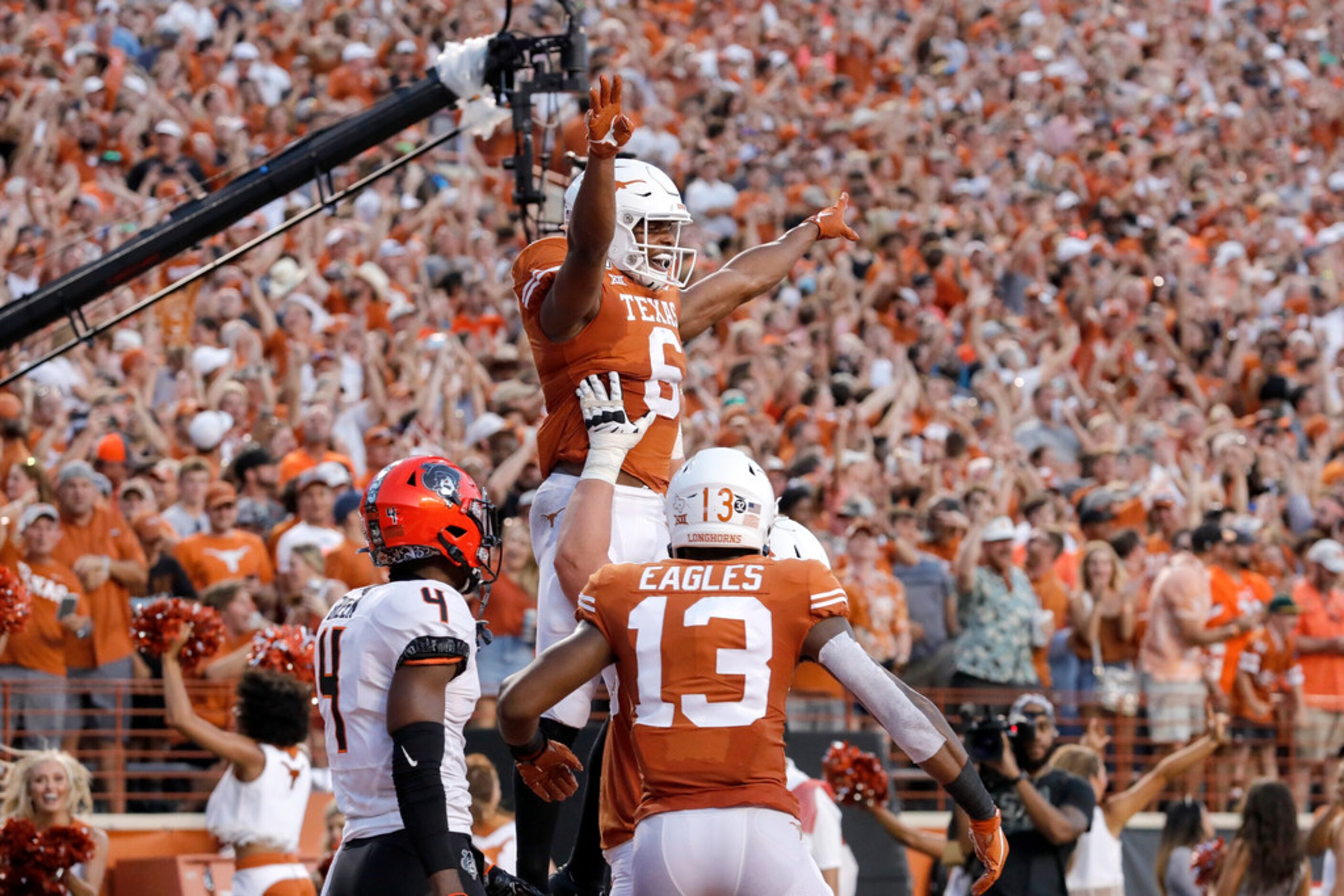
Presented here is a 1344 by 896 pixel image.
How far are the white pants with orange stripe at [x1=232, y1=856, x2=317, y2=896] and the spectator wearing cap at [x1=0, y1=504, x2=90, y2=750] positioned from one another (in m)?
1.57

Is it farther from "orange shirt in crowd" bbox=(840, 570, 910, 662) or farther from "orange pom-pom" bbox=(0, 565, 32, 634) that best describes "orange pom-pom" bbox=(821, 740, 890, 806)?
"orange pom-pom" bbox=(0, 565, 32, 634)

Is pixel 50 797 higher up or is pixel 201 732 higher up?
pixel 201 732

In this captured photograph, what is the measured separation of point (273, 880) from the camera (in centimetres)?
866

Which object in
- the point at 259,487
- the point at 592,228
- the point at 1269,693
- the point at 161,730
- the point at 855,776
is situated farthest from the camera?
the point at 1269,693

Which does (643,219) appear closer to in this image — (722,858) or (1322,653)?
(722,858)

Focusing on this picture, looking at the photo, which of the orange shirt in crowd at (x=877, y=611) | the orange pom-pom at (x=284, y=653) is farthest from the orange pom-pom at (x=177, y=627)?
the orange shirt in crowd at (x=877, y=611)

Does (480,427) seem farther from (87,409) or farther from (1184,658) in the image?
(1184,658)

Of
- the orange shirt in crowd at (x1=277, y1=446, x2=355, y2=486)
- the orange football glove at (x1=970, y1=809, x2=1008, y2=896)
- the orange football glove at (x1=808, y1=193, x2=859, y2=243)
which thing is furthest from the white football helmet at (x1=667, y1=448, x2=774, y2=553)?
the orange shirt in crowd at (x1=277, y1=446, x2=355, y2=486)

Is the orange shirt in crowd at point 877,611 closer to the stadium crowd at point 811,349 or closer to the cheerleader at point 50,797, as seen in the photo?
the stadium crowd at point 811,349

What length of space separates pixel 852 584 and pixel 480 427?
271 centimetres

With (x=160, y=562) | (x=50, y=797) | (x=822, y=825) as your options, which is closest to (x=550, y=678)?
(x=50, y=797)

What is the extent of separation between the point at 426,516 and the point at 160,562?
18.0ft

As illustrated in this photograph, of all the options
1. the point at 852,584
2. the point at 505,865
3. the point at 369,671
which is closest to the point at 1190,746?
the point at 852,584

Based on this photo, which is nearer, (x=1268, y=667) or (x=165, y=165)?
(x=1268, y=667)
